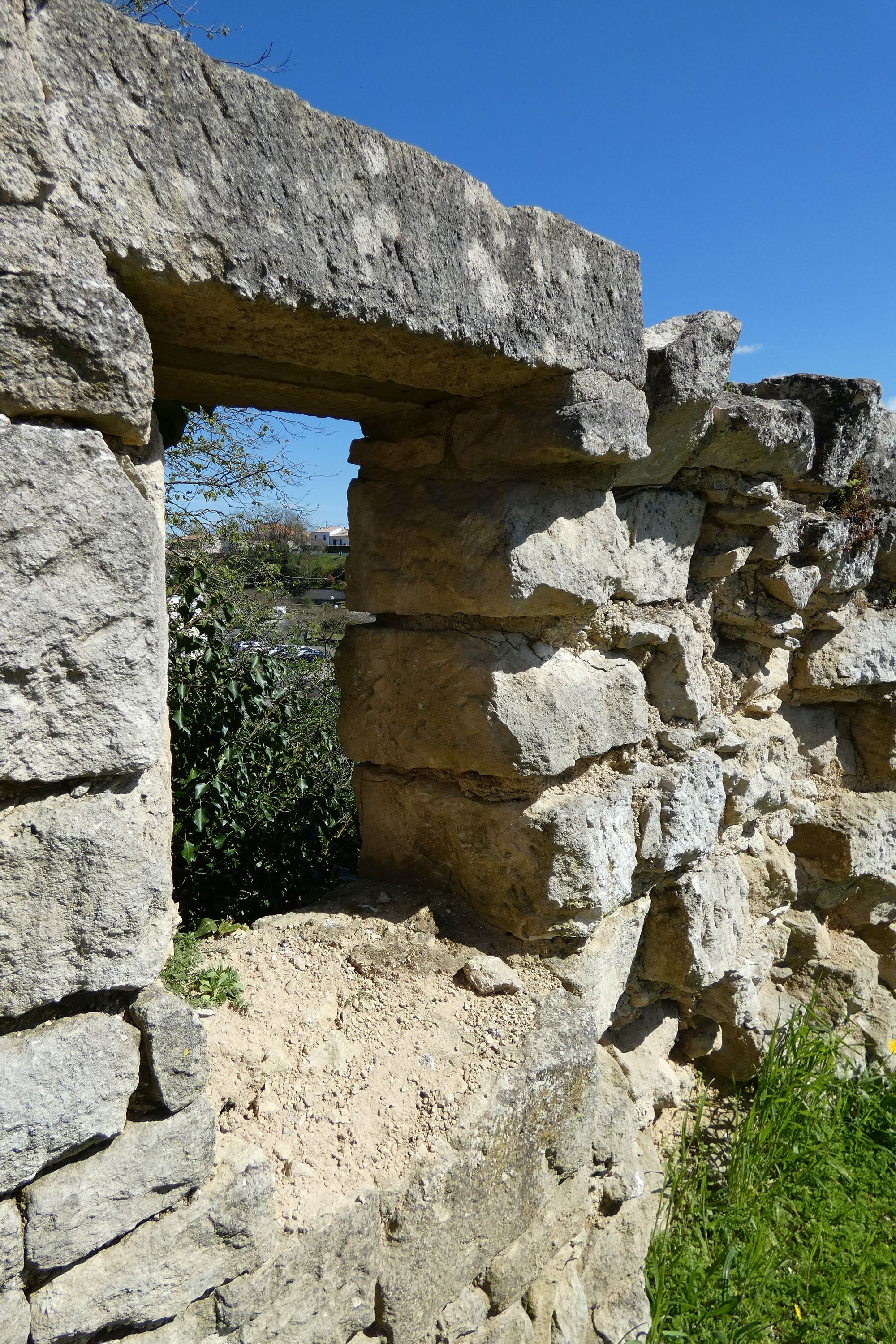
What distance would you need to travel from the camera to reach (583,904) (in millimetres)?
2205

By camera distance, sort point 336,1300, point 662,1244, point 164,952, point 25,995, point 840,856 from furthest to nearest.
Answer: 1. point 840,856
2. point 662,1244
3. point 336,1300
4. point 164,952
5. point 25,995

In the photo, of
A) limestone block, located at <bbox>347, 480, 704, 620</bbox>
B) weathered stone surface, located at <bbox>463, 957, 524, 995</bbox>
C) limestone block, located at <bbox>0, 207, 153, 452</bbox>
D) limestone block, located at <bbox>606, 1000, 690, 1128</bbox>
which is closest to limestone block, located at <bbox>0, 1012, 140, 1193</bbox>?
limestone block, located at <bbox>0, 207, 153, 452</bbox>

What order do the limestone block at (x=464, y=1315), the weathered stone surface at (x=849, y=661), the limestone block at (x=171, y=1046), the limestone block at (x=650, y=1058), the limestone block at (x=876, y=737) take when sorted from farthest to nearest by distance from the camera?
the limestone block at (x=876, y=737) < the weathered stone surface at (x=849, y=661) < the limestone block at (x=650, y=1058) < the limestone block at (x=464, y=1315) < the limestone block at (x=171, y=1046)

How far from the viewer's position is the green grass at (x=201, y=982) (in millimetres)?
1854

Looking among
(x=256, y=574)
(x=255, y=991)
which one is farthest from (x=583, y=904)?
(x=256, y=574)

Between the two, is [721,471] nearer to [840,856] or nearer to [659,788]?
[659,788]

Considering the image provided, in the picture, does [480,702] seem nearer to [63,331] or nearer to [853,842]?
[63,331]

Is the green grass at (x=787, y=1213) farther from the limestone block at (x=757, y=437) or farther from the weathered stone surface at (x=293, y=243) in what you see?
the weathered stone surface at (x=293, y=243)

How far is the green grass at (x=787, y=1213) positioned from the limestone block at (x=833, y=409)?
188 cm

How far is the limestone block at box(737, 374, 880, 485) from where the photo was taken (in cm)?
290

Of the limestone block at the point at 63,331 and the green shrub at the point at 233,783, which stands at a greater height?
the limestone block at the point at 63,331

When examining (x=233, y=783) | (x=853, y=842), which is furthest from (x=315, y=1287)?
(x=853, y=842)

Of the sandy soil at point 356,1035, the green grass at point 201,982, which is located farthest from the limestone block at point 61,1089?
the green grass at point 201,982

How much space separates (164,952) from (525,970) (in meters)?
1.05
